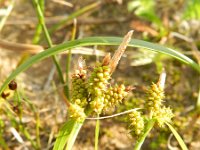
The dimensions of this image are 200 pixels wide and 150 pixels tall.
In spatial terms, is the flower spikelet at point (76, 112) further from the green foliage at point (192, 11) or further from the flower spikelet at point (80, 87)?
the green foliage at point (192, 11)

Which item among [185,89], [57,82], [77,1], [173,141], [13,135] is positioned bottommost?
[173,141]

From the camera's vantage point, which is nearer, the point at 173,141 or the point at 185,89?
the point at 173,141

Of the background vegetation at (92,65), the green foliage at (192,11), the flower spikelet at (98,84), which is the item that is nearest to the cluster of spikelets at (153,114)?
the flower spikelet at (98,84)

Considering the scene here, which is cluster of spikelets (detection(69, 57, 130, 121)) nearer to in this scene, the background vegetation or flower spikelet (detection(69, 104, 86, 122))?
flower spikelet (detection(69, 104, 86, 122))

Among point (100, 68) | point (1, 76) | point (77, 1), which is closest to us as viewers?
point (100, 68)

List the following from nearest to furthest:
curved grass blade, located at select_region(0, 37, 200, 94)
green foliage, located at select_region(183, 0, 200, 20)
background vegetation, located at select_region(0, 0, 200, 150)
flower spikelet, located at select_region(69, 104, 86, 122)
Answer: flower spikelet, located at select_region(69, 104, 86, 122) → curved grass blade, located at select_region(0, 37, 200, 94) → background vegetation, located at select_region(0, 0, 200, 150) → green foliage, located at select_region(183, 0, 200, 20)

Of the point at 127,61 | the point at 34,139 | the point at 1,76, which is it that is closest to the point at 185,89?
the point at 127,61

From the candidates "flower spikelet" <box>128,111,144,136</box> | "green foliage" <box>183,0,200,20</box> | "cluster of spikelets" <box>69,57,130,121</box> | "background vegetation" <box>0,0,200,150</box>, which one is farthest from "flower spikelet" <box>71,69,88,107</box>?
"green foliage" <box>183,0,200,20</box>

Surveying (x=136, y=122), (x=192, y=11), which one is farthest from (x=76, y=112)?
(x=192, y=11)

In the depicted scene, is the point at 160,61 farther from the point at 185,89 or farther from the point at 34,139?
the point at 34,139
